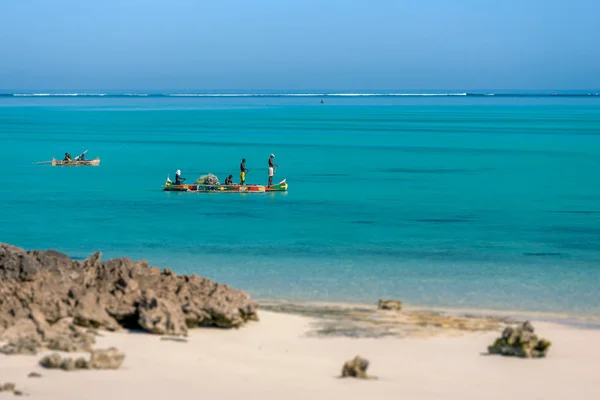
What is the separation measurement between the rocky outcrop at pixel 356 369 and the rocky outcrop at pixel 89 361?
8.04 feet

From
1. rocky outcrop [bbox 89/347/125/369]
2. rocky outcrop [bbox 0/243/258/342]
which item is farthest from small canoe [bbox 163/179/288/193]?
rocky outcrop [bbox 89/347/125/369]

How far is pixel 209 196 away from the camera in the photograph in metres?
38.4

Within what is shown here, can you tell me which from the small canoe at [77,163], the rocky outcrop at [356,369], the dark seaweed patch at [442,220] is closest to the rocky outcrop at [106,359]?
the rocky outcrop at [356,369]

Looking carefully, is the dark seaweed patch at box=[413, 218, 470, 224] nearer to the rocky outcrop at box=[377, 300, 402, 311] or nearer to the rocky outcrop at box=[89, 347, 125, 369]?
the rocky outcrop at box=[377, 300, 402, 311]

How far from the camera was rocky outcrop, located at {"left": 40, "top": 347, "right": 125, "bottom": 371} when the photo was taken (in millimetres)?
11117

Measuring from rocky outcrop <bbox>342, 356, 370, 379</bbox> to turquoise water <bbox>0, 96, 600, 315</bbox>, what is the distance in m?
6.25

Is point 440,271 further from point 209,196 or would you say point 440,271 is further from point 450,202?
point 209,196

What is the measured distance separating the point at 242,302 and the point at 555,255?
11823 millimetres

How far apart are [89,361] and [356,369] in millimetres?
A: 2881

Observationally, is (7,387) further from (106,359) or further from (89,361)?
(106,359)

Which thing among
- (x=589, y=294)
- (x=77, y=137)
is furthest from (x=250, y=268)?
(x=77, y=137)

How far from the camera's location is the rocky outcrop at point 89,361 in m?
11.1

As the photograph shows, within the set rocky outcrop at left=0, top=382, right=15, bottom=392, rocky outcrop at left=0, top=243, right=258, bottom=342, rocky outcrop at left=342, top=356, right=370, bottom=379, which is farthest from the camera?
rocky outcrop at left=0, top=243, right=258, bottom=342

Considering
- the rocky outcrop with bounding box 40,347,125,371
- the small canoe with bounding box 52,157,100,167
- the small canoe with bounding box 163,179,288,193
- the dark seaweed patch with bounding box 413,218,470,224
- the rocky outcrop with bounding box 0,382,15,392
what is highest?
the small canoe with bounding box 52,157,100,167
